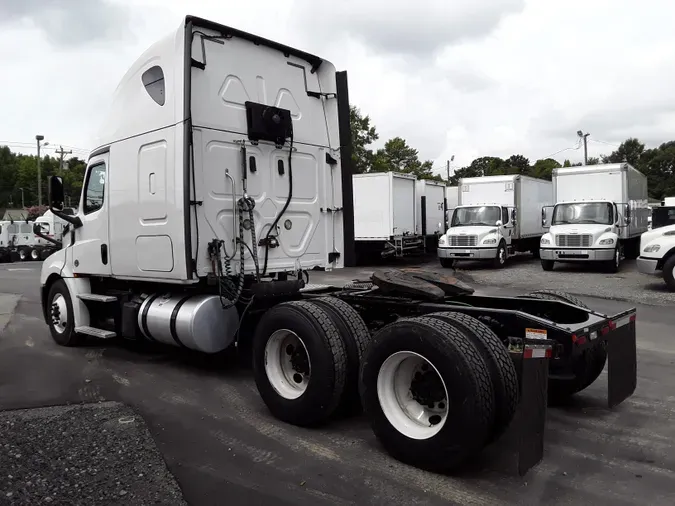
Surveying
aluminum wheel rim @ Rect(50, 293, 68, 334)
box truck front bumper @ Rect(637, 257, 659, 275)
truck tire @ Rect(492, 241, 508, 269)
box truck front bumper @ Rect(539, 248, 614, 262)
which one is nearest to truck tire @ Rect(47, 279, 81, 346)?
aluminum wheel rim @ Rect(50, 293, 68, 334)

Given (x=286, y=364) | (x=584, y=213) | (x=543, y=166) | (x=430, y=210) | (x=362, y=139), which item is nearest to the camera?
(x=286, y=364)

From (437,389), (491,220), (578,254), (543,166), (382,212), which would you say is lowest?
Answer: (437,389)

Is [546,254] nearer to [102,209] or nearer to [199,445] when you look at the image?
[102,209]

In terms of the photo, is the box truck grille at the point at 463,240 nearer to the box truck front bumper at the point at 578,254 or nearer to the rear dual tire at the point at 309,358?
the box truck front bumper at the point at 578,254

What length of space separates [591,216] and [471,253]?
155 inches

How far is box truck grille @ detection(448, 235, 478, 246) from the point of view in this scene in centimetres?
1927

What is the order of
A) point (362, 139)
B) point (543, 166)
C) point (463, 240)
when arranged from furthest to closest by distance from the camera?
point (543, 166) → point (362, 139) → point (463, 240)

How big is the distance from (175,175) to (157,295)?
5.29 ft

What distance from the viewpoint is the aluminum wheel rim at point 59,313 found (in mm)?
7727

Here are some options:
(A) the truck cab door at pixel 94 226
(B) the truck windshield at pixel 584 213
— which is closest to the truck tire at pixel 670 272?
(B) the truck windshield at pixel 584 213

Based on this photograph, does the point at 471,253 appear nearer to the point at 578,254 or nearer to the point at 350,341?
the point at 578,254

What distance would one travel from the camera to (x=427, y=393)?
3.89 meters

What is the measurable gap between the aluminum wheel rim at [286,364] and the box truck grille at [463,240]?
50.0 ft

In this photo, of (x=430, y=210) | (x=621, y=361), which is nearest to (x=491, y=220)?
(x=430, y=210)
